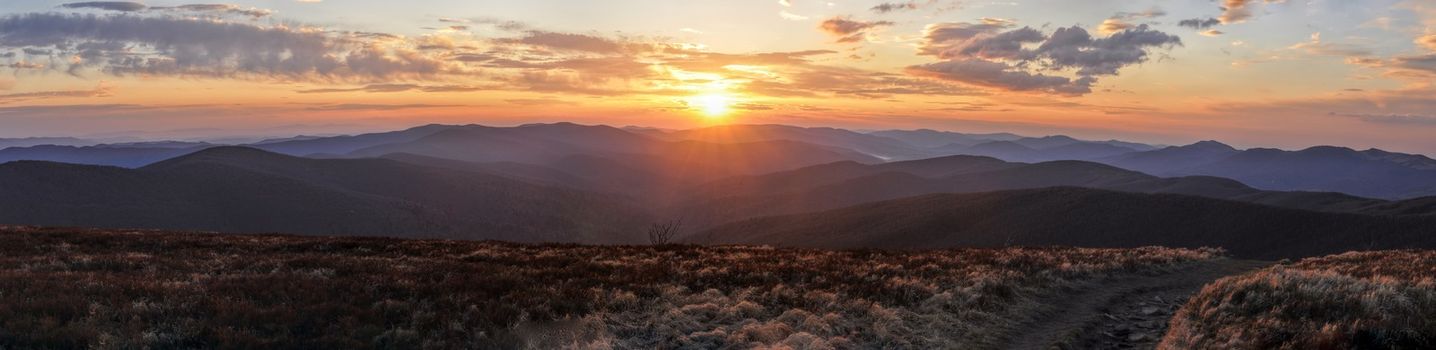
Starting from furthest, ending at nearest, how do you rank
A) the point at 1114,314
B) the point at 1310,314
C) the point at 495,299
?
1. the point at 1114,314
2. the point at 495,299
3. the point at 1310,314

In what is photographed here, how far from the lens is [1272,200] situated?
474 ft

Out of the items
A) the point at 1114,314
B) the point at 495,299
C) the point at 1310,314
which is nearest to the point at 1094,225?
the point at 1114,314

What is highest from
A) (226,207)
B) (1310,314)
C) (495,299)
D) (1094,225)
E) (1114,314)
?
(1310,314)

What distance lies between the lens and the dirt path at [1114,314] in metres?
13.6

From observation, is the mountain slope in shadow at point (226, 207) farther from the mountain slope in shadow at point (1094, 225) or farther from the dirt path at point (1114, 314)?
the dirt path at point (1114, 314)

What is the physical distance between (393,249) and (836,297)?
18348 mm

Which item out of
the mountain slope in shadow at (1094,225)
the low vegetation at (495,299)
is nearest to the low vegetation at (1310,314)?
the low vegetation at (495,299)

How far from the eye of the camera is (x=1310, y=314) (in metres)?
11.7

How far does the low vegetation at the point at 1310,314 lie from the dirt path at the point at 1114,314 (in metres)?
0.82

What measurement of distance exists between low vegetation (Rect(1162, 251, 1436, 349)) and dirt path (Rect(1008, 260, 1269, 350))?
0.82 m

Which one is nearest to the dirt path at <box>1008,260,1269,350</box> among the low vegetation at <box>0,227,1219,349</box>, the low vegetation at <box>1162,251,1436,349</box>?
the low vegetation at <box>0,227,1219,349</box>

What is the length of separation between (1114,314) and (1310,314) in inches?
195

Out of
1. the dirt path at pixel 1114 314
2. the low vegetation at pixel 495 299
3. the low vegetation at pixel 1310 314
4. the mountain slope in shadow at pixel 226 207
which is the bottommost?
the mountain slope in shadow at pixel 226 207

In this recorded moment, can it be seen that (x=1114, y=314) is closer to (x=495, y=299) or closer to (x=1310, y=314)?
(x=1310, y=314)
